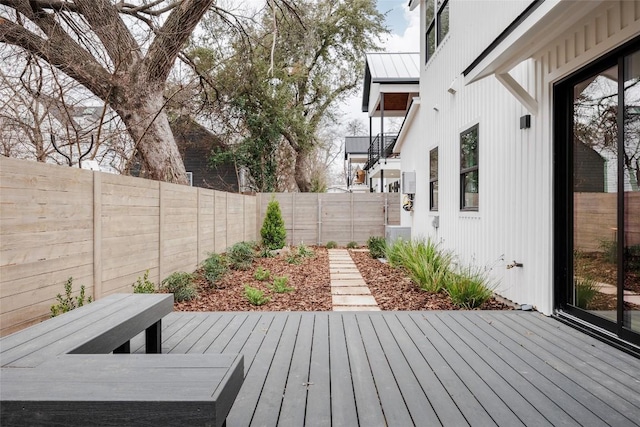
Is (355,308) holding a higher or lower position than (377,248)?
lower

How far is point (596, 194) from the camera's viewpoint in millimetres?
3213

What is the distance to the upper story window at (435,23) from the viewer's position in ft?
23.0

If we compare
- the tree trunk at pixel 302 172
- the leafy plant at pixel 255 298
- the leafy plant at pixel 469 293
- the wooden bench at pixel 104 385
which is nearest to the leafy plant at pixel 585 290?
the leafy plant at pixel 469 293

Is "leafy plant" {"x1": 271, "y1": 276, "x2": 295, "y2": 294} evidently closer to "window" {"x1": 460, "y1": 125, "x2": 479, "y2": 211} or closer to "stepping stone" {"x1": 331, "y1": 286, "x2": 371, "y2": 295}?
"stepping stone" {"x1": 331, "y1": 286, "x2": 371, "y2": 295}

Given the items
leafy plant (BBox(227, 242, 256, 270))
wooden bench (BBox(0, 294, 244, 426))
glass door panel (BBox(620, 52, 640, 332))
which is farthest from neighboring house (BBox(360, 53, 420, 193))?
wooden bench (BBox(0, 294, 244, 426))

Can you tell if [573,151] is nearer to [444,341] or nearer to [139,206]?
[444,341]

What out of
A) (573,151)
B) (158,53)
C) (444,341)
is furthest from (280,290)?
(158,53)

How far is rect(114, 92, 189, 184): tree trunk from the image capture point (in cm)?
734

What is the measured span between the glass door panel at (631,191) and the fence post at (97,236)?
14.9 ft

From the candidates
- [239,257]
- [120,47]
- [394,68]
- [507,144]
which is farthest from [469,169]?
[394,68]

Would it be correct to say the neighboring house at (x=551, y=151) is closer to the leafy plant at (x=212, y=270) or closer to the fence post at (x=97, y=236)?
the leafy plant at (x=212, y=270)

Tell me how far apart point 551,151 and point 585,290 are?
51.3 inches

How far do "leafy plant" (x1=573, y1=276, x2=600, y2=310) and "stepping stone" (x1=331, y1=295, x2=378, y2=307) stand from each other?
7.07ft

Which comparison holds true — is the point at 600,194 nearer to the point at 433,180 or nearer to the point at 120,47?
the point at 433,180
